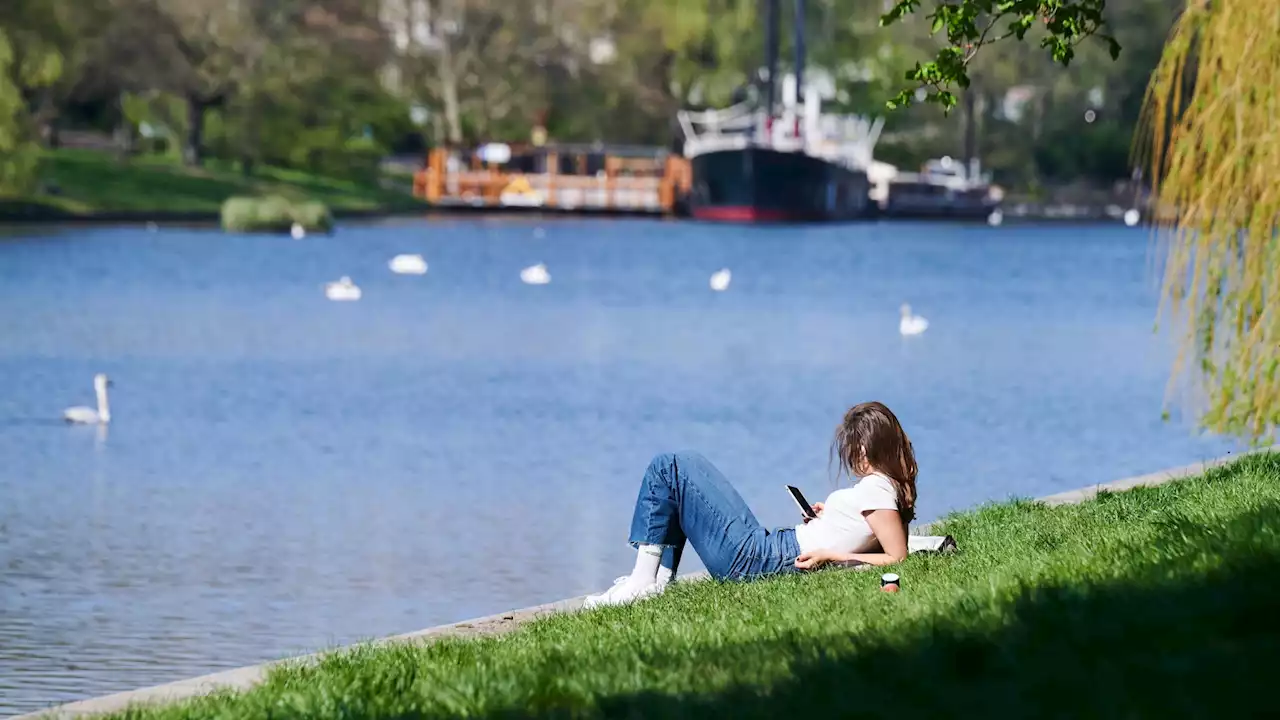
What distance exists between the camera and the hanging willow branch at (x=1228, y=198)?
1152 centimetres

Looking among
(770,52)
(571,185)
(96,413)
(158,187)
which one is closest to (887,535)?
(96,413)

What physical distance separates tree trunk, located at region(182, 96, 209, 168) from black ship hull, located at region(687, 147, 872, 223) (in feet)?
76.6

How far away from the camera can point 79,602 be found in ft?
49.3

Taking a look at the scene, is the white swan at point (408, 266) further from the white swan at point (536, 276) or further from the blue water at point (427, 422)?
the white swan at point (536, 276)

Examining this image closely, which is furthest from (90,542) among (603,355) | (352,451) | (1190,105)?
(603,355)

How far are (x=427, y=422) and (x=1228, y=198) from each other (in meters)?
17.1

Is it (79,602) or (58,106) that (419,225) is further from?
(79,602)

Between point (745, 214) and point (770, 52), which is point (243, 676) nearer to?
point (770, 52)

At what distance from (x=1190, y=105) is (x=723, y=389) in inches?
823

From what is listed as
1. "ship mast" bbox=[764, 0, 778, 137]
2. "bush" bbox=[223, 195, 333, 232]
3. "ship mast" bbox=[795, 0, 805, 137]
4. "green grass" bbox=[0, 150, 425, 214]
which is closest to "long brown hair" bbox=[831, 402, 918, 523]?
"green grass" bbox=[0, 150, 425, 214]

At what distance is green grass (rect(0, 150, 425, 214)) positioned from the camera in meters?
80.1

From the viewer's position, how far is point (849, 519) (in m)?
10.5

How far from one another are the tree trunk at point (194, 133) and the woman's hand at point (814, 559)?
3160 inches

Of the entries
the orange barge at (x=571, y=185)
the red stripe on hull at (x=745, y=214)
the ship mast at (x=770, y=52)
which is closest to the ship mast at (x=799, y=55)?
the ship mast at (x=770, y=52)
